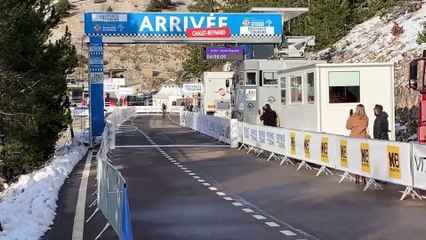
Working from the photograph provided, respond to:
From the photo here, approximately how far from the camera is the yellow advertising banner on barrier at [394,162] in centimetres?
1412

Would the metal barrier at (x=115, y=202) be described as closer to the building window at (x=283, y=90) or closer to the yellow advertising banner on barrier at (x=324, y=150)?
the yellow advertising banner on barrier at (x=324, y=150)

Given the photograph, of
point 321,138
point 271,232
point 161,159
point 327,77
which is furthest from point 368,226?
point 161,159

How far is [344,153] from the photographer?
55.5 ft

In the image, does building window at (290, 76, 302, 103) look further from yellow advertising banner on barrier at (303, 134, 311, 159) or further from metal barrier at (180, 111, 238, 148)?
metal barrier at (180, 111, 238, 148)

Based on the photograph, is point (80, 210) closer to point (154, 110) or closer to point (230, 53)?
point (230, 53)

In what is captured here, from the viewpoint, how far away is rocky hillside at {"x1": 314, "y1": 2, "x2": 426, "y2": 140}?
3105 centimetres

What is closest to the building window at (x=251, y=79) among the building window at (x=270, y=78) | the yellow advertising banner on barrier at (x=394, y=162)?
the building window at (x=270, y=78)

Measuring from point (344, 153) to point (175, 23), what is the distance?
668 inches

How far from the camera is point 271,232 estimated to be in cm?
1031

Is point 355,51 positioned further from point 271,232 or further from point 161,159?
point 271,232

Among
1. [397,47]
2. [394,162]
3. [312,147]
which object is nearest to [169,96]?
[397,47]

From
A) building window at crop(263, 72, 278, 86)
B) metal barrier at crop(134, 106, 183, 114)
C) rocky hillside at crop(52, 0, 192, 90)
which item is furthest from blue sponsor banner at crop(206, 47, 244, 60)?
rocky hillside at crop(52, 0, 192, 90)

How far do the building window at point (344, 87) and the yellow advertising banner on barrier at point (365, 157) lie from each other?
5.48 meters

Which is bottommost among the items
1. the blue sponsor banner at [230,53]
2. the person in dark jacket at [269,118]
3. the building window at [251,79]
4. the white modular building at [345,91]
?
the person in dark jacket at [269,118]
